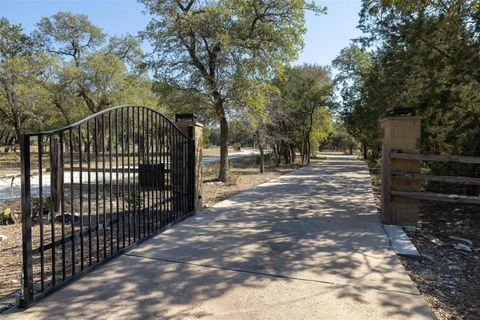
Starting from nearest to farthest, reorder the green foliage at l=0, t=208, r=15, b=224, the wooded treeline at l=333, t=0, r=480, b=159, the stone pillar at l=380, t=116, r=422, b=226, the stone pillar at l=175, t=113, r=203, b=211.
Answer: the stone pillar at l=380, t=116, r=422, b=226 < the green foliage at l=0, t=208, r=15, b=224 < the stone pillar at l=175, t=113, r=203, b=211 < the wooded treeline at l=333, t=0, r=480, b=159

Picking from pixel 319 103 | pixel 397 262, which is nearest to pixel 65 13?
pixel 319 103

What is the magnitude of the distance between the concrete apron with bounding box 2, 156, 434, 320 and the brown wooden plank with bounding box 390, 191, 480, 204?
0.68 m

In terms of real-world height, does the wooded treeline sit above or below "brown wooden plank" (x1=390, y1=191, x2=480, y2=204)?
above

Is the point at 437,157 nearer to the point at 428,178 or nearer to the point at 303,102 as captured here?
the point at 428,178

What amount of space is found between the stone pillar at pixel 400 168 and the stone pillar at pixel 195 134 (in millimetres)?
3425

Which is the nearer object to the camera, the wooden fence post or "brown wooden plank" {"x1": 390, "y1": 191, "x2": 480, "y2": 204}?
"brown wooden plank" {"x1": 390, "y1": 191, "x2": 480, "y2": 204}

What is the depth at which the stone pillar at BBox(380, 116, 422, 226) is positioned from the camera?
6117mm

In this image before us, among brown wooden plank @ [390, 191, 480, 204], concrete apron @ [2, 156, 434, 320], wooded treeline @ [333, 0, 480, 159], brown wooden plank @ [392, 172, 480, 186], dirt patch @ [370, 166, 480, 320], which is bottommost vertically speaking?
dirt patch @ [370, 166, 480, 320]

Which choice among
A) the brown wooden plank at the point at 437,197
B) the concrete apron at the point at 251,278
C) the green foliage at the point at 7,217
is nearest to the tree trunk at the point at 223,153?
the concrete apron at the point at 251,278

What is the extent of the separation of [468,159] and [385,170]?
1222 millimetres

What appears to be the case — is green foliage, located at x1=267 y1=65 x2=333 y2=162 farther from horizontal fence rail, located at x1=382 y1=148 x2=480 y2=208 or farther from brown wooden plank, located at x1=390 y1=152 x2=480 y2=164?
brown wooden plank, located at x1=390 y1=152 x2=480 y2=164

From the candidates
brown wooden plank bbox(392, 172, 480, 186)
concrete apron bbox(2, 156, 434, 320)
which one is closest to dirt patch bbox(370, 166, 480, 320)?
A: concrete apron bbox(2, 156, 434, 320)

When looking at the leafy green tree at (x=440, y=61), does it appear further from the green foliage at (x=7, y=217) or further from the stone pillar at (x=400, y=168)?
the green foliage at (x=7, y=217)

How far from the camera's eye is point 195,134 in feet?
23.2
